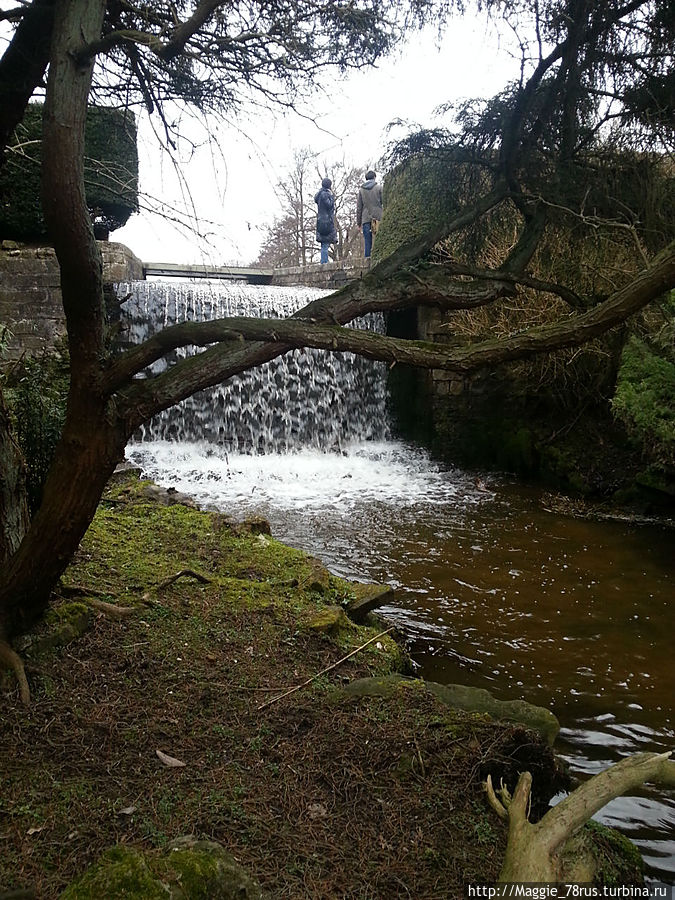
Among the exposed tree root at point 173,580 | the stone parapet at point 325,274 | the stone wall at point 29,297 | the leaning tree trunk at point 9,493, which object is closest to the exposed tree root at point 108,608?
the exposed tree root at point 173,580

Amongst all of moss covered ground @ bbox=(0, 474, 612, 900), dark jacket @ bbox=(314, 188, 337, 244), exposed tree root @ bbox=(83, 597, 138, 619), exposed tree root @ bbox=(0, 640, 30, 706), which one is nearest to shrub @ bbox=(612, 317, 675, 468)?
moss covered ground @ bbox=(0, 474, 612, 900)

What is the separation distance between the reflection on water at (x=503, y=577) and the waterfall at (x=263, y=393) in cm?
37

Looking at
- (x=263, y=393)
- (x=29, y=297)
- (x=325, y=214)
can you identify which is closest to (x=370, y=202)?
(x=325, y=214)

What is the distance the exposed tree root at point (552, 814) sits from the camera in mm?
1910

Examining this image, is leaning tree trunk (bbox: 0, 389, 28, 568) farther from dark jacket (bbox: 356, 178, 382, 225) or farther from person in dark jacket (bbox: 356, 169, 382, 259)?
dark jacket (bbox: 356, 178, 382, 225)

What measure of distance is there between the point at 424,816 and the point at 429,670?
1.78m

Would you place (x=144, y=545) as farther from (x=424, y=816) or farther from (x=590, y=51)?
(x=590, y=51)

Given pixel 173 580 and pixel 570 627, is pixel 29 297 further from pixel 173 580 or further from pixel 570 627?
pixel 570 627

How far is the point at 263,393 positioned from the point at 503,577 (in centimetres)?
542

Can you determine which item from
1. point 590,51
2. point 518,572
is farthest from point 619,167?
point 518,572

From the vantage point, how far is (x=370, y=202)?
12.8 m

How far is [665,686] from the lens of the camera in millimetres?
3922

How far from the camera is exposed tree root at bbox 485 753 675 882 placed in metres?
1.91

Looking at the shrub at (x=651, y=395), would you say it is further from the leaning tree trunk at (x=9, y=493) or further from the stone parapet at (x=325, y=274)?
the stone parapet at (x=325, y=274)
